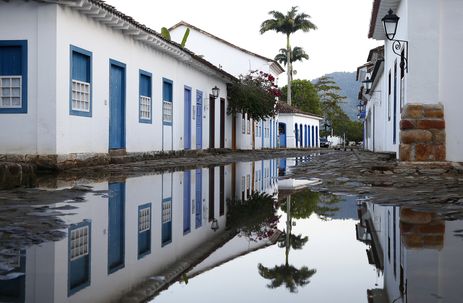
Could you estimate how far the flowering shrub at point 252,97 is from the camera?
27892mm

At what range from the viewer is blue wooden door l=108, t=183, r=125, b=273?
340 centimetres

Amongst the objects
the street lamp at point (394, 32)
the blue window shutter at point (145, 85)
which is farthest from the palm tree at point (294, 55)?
the street lamp at point (394, 32)

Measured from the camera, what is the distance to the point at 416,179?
8570 mm

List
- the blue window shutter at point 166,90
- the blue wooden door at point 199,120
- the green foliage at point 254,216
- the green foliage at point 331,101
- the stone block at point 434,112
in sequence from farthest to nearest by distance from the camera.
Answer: the green foliage at point 331,101 < the blue wooden door at point 199,120 < the blue window shutter at point 166,90 < the stone block at point 434,112 < the green foliage at point 254,216

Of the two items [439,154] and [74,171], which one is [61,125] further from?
[439,154]

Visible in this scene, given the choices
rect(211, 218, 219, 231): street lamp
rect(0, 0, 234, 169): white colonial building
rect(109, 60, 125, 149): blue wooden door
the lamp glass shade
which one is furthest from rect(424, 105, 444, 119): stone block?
rect(109, 60, 125, 149): blue wooden door

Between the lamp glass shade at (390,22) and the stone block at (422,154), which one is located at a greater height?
the lamp glass shade at (390,22)

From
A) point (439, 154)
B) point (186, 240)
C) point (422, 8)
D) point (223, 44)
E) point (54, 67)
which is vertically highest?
point (223, 44)

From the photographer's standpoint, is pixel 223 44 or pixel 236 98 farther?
pixel 223 44

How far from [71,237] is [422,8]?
8.34 metres

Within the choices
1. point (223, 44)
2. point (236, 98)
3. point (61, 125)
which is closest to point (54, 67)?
point (61, 125)

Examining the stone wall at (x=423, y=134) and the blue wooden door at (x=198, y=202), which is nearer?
the blue wooden door at (x=198, y=202)

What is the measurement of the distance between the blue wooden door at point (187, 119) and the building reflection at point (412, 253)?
615 inches

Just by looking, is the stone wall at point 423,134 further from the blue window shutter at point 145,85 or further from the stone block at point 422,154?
Result: the blue window shutter at point 145,85
